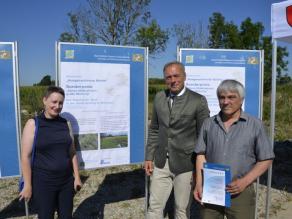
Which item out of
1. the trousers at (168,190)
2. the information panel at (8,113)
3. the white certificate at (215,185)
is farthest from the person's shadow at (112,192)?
→ the white certificate at (215,185)

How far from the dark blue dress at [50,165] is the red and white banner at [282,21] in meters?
2.60

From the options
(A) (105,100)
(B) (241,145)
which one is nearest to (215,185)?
(B) (241,145)

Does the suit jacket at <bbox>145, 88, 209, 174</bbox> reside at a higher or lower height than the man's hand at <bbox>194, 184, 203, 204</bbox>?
higher

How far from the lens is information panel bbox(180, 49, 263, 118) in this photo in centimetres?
472

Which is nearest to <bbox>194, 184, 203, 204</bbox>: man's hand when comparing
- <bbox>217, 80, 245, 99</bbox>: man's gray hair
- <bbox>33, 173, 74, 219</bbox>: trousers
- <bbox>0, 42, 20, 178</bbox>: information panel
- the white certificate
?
the white certificate

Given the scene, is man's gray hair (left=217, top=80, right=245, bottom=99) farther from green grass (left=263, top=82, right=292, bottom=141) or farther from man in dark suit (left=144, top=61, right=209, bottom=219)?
green grass (left=263, top=82, right=292, bottom=141)

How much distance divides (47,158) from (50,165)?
0.23 ft

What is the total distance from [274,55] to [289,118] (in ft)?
36.4

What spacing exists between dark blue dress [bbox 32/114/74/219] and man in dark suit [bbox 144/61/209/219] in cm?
99

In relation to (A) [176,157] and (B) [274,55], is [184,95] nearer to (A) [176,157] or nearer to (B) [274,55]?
(A) [176,157]

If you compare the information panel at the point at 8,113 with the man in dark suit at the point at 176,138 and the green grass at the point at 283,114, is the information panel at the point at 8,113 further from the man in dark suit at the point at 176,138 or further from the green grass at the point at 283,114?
the green grass at the point at 283,114

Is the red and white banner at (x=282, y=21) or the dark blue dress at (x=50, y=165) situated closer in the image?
the dark blue dress at (x=50, y=165)

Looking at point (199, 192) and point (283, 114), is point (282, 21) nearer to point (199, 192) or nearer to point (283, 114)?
point (199, 192)

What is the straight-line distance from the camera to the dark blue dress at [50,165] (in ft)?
10.2
